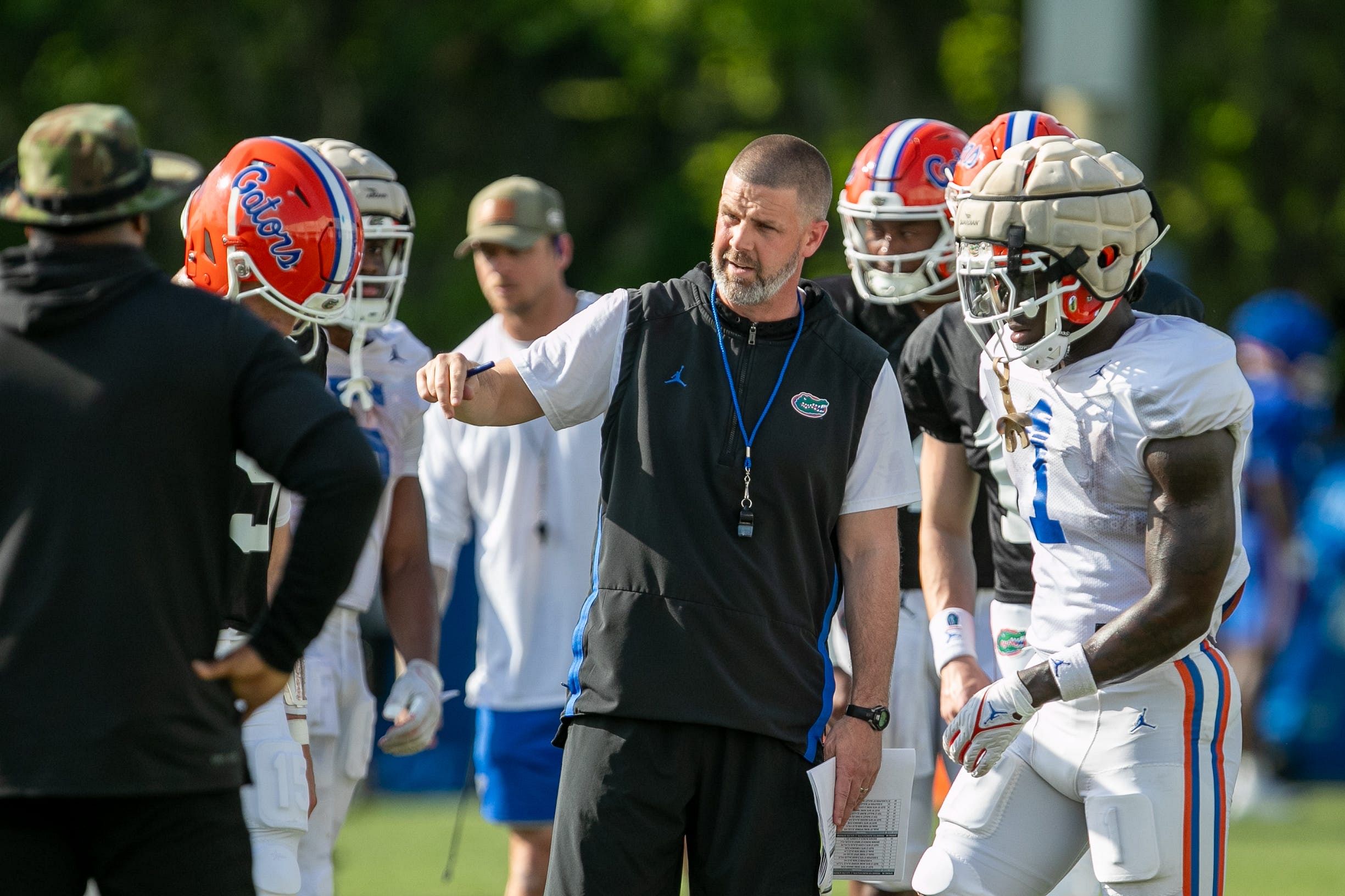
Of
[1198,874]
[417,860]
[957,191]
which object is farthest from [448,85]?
[1198,874]

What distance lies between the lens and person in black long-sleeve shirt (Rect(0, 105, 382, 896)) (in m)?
3.08

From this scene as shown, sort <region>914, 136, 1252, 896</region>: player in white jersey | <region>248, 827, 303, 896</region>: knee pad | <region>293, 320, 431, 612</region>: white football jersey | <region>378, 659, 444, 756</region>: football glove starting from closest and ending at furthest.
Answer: <region>914, 136, 1252, 896</region>: player in white jersey < <region>248, 827, 303, 896</region>: knee pad < <region>378, 659, 444, 756</region>: football glove < <region>293, 320, 431, 612</region>: white football jersey

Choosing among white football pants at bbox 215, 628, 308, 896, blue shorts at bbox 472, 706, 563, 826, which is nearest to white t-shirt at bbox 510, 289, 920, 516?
white football pants at bbox 215, 628, 308, 896

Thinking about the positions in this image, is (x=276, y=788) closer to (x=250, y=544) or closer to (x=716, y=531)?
(x=250, y=544)

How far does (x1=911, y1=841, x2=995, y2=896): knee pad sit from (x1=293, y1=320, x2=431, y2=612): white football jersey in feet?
6.60

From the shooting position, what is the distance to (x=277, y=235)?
4465mm

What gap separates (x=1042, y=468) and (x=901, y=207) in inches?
60.1

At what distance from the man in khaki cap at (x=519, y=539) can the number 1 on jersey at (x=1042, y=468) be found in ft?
7.31

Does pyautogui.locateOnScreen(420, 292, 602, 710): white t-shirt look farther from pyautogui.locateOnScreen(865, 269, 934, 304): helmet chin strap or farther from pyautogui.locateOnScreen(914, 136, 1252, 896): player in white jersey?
pyautogui.locateOnScreen(914, 136, 1252, 896): player in white jersey

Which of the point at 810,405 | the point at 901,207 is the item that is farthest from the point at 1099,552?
the point at 901,207

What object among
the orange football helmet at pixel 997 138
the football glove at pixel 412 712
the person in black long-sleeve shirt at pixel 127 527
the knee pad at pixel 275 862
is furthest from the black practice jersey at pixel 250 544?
the orange football helmet at pixel 997 138

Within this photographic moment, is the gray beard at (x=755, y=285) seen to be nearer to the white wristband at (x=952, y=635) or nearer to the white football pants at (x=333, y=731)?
the white wristband at (x=952, y=635)

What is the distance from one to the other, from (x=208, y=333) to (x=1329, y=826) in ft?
29.6

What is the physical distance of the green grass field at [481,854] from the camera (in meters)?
8.30
